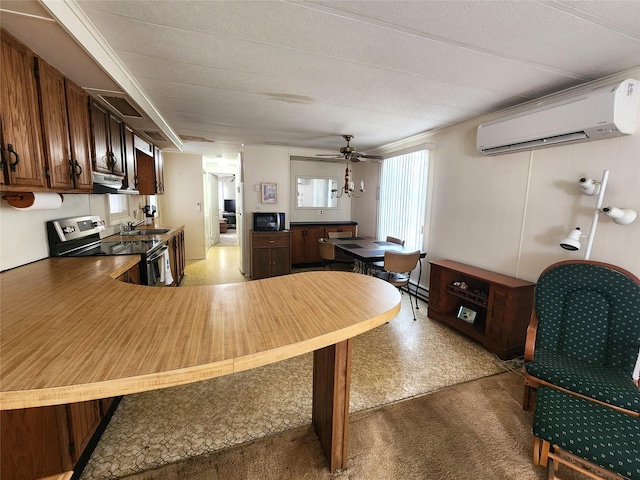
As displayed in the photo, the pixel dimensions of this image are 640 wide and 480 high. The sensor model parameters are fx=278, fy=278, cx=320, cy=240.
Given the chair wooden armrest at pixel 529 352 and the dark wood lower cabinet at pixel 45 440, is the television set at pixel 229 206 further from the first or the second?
the chair wooden armrest at pixel 529 352

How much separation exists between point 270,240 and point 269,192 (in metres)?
0.93

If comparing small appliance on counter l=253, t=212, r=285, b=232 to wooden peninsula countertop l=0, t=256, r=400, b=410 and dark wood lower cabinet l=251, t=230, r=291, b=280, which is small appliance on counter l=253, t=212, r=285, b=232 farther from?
wooden peninsula countertop l=0, t=256, r=400, b=410

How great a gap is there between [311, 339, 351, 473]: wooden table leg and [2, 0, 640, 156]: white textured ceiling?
5.66 ft

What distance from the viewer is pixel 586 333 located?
6.25ft

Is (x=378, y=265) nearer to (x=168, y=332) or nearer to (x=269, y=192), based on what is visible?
(x=269, y=192)

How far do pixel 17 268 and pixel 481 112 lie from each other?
4.16 m

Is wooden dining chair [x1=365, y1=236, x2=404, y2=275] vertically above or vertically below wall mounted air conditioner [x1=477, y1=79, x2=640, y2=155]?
below

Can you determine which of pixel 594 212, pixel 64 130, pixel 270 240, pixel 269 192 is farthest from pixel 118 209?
pixel 594 212

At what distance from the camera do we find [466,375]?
2354 mm

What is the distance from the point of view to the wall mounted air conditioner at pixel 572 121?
1.87 metres

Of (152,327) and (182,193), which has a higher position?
(182,193)

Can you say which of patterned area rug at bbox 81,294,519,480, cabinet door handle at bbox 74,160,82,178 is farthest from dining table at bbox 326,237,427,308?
cabinet door handle at bbox 74,160,82,178

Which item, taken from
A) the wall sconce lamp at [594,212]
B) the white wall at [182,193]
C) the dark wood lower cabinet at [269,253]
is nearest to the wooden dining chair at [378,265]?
the dark wood lower cabinet at [269,253]

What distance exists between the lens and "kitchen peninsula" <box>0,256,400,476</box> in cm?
76
